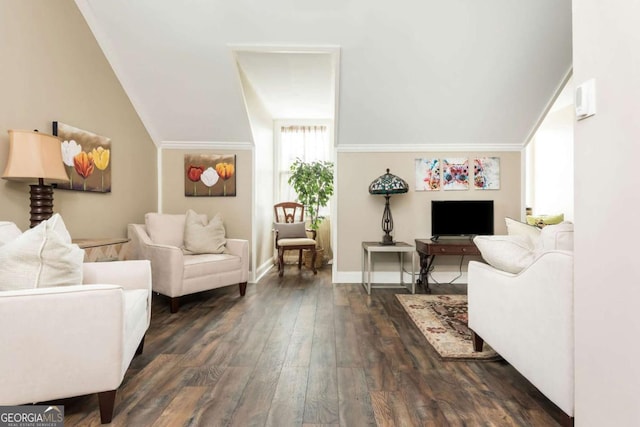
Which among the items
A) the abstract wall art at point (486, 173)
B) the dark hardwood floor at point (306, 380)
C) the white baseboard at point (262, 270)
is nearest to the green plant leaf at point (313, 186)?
the white baseboard at point (262, 270)

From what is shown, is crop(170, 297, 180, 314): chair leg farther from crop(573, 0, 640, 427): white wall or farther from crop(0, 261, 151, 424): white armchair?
crop(573, 0, 640, 427): white wall

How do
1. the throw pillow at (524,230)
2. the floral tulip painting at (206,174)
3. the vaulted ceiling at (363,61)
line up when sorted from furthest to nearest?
the floral tulip painting at (206,174), the vaulted ceiling at (363,61), the throw pillow at (524,230)

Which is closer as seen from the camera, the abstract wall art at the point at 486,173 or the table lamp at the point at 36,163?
the table lamp at the point at 36,163

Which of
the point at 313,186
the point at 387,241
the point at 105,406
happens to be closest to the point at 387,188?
the point at 387,241

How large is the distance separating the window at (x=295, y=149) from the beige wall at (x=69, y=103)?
2.59 metres

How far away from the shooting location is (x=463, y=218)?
434 cm

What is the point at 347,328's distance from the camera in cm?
277

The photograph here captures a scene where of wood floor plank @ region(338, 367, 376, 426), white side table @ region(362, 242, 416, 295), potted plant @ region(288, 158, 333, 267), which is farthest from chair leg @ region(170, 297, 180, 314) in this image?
potted plant @ region(288, 158, 333, 267)

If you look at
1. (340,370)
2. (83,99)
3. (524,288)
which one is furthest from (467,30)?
(83,99)

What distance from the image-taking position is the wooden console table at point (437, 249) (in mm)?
3898

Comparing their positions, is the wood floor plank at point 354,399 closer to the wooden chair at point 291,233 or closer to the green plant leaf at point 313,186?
the wooden chair at point 291,233

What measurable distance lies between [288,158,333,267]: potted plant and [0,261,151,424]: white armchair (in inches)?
172

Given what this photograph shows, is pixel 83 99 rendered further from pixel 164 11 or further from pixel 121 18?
pixel 164 11

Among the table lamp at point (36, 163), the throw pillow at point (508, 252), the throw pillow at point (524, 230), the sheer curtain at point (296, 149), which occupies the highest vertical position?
the sheer curtain at point (296, 149)
